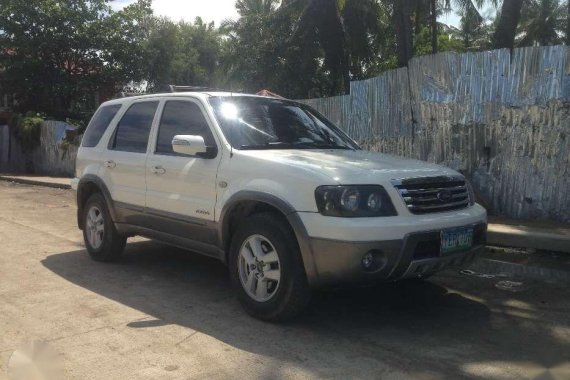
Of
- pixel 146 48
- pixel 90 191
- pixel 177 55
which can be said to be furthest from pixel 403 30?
pixel 177 55

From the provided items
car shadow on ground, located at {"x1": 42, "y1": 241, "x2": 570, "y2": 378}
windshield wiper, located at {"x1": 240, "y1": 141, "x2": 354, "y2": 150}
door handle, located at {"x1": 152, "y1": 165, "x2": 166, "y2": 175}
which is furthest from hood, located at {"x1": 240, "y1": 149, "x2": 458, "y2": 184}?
car shadow on ground, located at {"x1": 42, "y1": 241, "x2": 570, "y2": 378}

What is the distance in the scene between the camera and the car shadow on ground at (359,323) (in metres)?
3.90

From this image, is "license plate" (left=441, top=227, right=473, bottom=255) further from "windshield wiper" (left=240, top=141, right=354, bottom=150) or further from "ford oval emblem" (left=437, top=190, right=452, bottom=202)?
"windshield wiper" (left=240, top=141, right=354, bottom=150)

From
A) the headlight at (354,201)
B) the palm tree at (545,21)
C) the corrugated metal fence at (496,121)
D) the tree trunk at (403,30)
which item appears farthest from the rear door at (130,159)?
the palm tree at (545,21)

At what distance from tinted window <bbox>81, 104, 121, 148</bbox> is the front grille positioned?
144 inches

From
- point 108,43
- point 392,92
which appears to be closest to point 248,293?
point 392,92

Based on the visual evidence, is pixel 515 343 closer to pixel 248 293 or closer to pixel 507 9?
pixel 248 293

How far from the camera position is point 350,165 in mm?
4465

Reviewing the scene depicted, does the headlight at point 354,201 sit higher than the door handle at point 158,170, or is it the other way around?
the door handle at point 158,170

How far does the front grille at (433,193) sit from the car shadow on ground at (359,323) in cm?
91

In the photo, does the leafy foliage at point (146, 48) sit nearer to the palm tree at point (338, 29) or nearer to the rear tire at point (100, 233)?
the palm tree at point (338, 29)

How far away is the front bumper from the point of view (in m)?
4.00

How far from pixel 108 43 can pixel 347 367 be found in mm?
22993

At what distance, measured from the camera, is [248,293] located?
462cm
